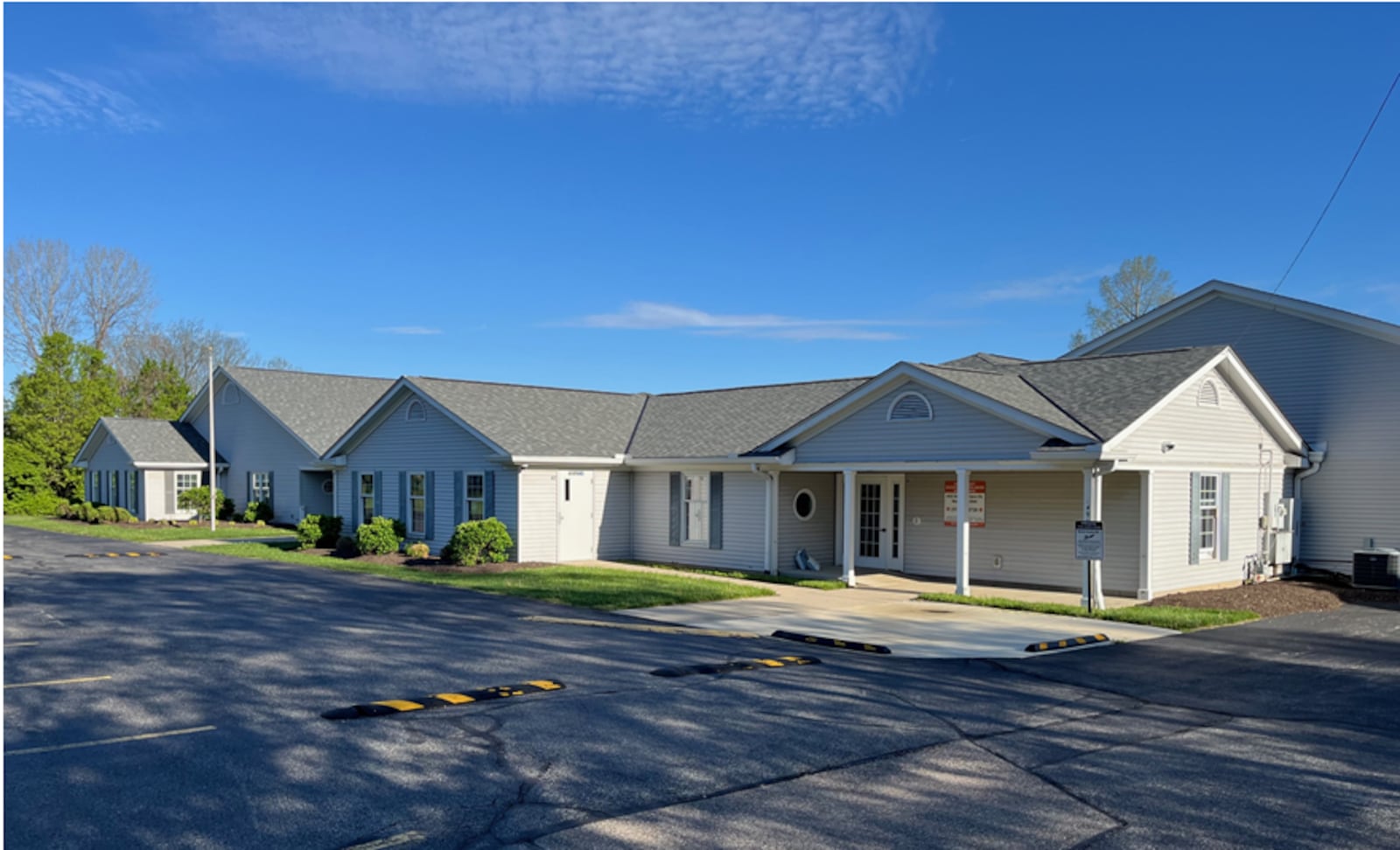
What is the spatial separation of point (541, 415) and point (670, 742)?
65.1ft

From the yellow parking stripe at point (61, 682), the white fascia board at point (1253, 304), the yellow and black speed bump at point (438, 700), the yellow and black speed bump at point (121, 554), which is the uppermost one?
the white fascia board at point (1253, 304)

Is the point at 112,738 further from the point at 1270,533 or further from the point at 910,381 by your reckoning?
the point at 1270,533

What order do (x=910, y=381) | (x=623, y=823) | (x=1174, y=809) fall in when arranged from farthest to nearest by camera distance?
(x=910, y=381), (x=1174, y=809), (x=623, y=823)

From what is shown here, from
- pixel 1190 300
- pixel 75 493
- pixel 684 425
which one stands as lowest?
pixel 75 493

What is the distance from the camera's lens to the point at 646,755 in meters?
8.16

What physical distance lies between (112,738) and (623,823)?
4844 millimetres

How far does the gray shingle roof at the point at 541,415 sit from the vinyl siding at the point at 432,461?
22.1 inches

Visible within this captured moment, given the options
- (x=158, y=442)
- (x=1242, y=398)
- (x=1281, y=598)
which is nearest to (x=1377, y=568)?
(x=1281, y=598)

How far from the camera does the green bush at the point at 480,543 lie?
24.0 meters

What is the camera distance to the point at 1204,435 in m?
20.1

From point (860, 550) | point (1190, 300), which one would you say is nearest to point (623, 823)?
point (860, 550)

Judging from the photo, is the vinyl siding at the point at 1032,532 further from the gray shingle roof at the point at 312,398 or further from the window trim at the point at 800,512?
the gray shingle roof at the point at 312,398

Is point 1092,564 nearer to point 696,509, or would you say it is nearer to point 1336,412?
point 1336,412

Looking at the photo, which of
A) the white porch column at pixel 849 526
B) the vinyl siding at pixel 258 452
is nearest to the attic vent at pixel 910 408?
the white porch column at pixel 849 526
